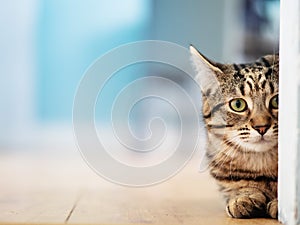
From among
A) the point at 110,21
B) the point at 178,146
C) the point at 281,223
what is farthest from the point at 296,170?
the point at 110,21

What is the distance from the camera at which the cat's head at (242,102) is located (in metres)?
0.78

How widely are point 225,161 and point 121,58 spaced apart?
365 millimetres

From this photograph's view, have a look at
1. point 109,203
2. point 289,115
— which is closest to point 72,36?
point 109,203

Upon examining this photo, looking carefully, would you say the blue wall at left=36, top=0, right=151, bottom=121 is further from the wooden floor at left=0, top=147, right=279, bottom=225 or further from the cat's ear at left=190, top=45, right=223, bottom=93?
the cat's ear at left=190, top=45, right=223, bottom=93

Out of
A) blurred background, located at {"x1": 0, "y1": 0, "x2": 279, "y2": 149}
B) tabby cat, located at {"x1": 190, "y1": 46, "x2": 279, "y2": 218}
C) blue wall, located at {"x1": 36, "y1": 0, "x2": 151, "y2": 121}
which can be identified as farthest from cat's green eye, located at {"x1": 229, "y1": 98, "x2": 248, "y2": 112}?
blue wall, located at {"x1": 36, "y1": 0, "x2": 151, "y2": 121}

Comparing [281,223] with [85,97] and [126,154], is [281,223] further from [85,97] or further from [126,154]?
[126,154]

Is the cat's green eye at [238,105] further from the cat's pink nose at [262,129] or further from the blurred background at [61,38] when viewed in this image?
the blurred background at [61,38]

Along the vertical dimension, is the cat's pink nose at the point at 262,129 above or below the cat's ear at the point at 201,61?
below

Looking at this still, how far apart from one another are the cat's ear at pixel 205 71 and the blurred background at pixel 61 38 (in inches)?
83.0

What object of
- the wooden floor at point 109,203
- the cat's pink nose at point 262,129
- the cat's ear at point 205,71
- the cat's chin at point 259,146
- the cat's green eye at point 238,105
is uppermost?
the cat's ear at point 205,71

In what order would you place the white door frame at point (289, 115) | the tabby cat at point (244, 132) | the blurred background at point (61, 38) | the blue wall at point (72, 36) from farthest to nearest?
the blue wall at point (72, 36) → the blurred background at point (61, 38) → the tabby cat at point (244, 132) → the white door frame at point (289, 115)

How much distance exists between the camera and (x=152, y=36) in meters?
3.39

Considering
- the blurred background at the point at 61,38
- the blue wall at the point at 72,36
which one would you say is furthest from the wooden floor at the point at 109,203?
the blue wall at the point at 72,36

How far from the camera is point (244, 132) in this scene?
79 cm
